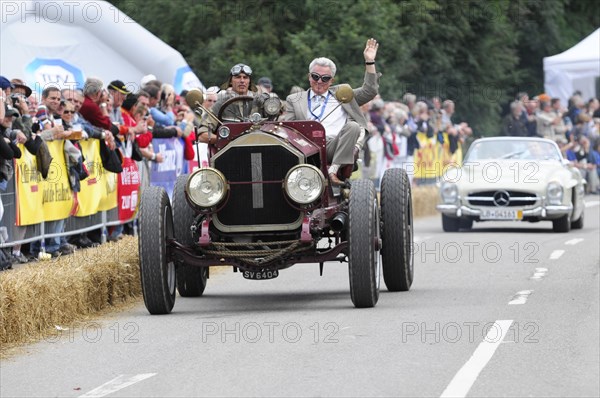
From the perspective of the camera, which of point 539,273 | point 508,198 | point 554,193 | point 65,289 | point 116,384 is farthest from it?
point 508,198

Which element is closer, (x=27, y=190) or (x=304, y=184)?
(x=304, y=184)

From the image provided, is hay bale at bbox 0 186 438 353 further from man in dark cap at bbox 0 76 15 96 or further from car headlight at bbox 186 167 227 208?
man in dark cap at bbox 0 76 15 96

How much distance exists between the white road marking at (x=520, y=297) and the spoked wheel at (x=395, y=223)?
1086 mm

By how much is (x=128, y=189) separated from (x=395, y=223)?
6.77m

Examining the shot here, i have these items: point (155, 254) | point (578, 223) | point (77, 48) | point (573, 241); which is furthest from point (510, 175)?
point (155, 254)

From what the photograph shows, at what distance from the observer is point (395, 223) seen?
573 inches

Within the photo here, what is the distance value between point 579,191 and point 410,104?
10332mm

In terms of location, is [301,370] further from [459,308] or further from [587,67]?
[587,67]

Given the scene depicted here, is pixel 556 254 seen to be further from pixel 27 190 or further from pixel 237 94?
pixel 27 190

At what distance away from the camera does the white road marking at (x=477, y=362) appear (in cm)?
930

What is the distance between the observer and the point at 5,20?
2500 cm

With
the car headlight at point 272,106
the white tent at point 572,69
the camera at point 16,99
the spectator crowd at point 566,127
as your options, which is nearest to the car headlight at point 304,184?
the car headlight at point 272,106

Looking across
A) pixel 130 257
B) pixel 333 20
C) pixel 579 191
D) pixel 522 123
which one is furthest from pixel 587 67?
pixel 130 257

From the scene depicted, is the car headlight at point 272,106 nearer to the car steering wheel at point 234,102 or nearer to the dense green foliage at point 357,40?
the car steering wheel at point 234,102
